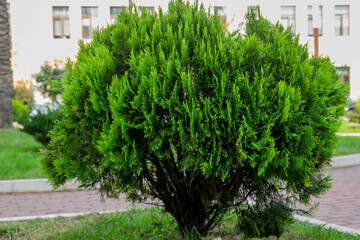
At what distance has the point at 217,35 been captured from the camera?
11.8 ft

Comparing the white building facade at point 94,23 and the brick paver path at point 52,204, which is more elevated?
the white building facade at point 94,23

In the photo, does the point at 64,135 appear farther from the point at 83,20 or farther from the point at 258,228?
the point at 83,20

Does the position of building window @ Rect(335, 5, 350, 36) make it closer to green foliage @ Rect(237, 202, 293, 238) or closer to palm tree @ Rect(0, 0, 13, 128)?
palm tree @ Rect(0, 0, 13, 128)

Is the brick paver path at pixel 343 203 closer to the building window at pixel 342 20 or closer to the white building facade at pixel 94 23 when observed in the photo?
the white building facade at pixel 94 23

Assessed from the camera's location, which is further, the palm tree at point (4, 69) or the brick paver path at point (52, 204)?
the palm tree at point (4, 69)

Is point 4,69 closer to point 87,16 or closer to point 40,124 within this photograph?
point 40,124

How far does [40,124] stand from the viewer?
36.3ft

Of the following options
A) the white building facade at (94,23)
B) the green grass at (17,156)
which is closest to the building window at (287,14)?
the white building facade at (94,23)

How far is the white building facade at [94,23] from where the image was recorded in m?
28.7

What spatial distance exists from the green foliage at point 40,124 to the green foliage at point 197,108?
725cm

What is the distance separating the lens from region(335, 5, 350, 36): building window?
3042 centimetres

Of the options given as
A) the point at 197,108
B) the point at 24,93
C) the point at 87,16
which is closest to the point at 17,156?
the point at 197,108

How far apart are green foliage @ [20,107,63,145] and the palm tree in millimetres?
3951

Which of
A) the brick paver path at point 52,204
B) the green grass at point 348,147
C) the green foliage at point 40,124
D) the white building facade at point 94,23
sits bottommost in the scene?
the brick paver path at point 52,204
